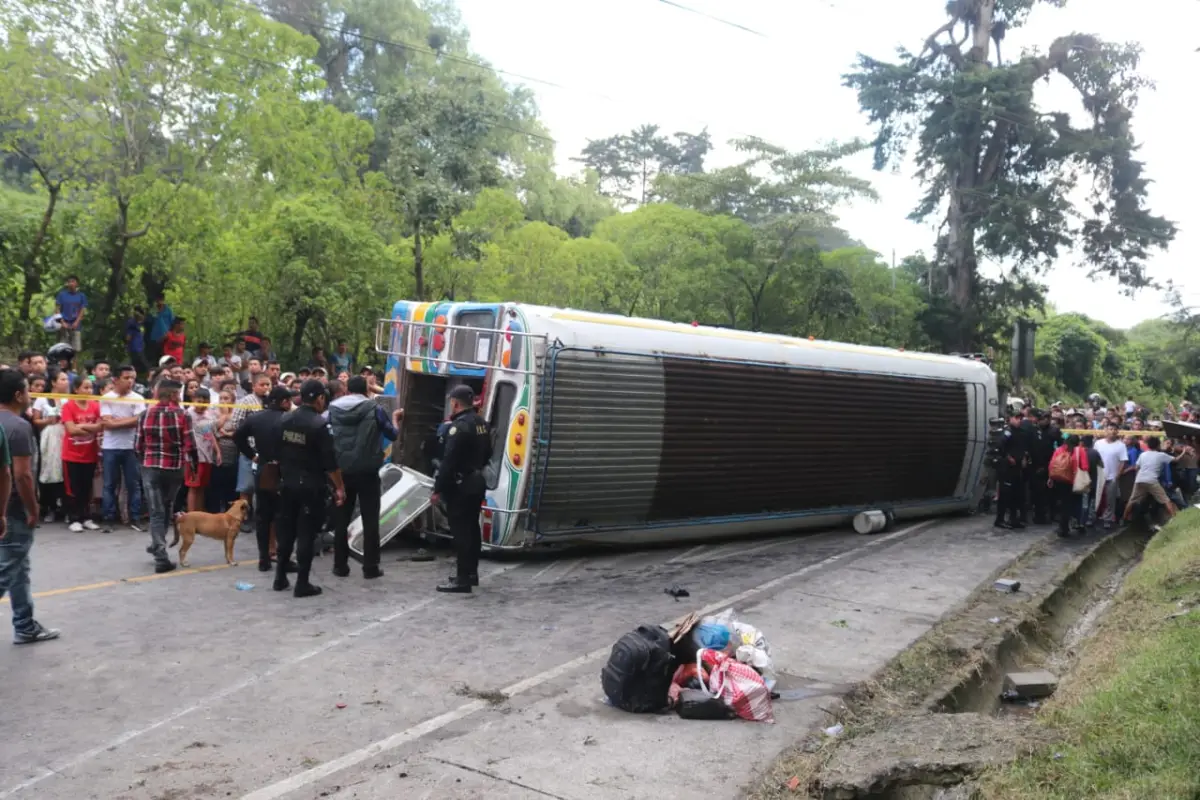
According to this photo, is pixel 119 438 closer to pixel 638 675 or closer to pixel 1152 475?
pixel 638 675

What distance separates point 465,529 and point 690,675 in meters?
3.17

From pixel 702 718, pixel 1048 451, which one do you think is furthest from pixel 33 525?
pixel 1048 451

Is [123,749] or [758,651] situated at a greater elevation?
[758,651]

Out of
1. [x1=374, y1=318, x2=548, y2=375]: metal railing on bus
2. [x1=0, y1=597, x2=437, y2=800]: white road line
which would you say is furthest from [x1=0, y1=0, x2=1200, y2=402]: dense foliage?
[x1=0, y1=597, x2=437, y2=800]: white road line

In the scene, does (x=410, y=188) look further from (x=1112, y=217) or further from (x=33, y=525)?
(x=1112, y=217)

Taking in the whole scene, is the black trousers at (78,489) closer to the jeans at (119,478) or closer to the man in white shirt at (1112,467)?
the jeans at (119,478)

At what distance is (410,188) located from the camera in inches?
926

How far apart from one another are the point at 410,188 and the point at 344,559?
51.2 feet

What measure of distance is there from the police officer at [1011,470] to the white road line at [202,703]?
10714 mm

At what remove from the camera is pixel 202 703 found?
588cm

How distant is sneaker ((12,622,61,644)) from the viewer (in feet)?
22.3

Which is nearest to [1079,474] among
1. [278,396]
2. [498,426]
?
[498,426]

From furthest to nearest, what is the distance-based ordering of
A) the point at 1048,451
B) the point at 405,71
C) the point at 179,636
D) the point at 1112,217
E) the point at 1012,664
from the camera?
the point at 405,71 → the point at 1112,217 → the point at 1048,451 → the point at 1012,664 → the point at 179,636

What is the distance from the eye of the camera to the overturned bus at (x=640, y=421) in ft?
33.1
